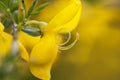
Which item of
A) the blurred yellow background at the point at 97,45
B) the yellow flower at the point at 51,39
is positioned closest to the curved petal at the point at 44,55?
the yellow flower at the point at 51,39

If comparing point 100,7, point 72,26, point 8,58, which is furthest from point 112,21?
point 8,58

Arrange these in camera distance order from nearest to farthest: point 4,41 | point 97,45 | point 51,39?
point 4,41 → point 51,39 → point 97,45

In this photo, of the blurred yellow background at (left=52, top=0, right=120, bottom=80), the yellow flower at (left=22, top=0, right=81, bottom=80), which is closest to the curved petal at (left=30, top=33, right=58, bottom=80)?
the yellow flower at (left=22, top=0, right=81, bottom=80)

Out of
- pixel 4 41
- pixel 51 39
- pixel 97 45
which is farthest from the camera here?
pixel 97 45

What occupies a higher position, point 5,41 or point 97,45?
point 5,41

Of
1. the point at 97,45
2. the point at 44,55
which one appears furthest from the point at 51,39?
the point at 97,45

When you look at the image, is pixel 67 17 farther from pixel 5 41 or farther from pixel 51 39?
pixel 5 41

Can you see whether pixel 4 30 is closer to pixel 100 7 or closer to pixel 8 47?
pixel 8 47
